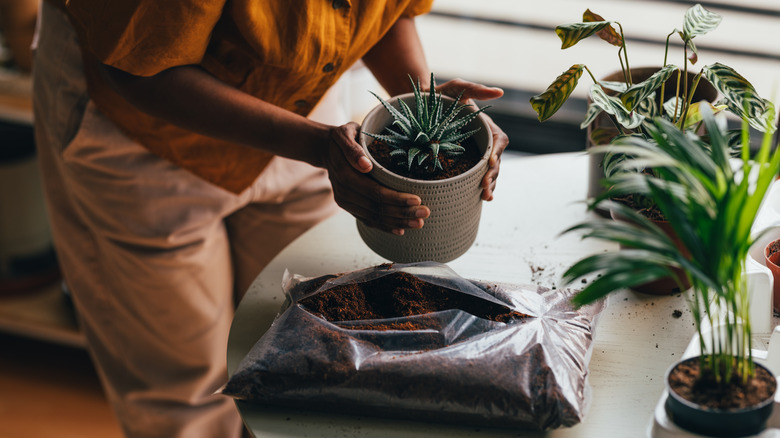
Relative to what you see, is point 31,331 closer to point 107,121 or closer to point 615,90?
point 107,121

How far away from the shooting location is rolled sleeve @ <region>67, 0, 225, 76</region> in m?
1.09

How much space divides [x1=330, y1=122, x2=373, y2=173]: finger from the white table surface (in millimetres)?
A: 259

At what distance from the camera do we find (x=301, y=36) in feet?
3.97

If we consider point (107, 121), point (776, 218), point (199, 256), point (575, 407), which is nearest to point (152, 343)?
point (199, 256)

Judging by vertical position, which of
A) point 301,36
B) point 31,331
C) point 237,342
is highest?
point 301,36

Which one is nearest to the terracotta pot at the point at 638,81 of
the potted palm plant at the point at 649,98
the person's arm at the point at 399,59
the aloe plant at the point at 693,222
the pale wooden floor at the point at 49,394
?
the potted palm plant at the point at 649,98

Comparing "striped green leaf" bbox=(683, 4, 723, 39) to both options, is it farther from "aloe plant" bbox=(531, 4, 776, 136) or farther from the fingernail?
the fingernail

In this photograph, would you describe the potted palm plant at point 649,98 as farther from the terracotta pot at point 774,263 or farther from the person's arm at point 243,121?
the person's arm at point 243,121

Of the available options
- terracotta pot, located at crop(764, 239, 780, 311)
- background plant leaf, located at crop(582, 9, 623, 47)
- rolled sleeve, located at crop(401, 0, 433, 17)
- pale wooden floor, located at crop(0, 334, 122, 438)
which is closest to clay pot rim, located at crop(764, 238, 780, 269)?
terracotta pot, located at crop(764, 239, 780, 311)

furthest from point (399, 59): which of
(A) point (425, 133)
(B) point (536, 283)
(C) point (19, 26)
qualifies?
(C) point (19, 26)

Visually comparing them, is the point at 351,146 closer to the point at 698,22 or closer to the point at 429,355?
the point at 429,355

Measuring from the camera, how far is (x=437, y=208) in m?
1.07

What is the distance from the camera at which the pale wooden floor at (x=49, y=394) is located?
6.77 ft

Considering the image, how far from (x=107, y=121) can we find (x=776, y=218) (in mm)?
1126
